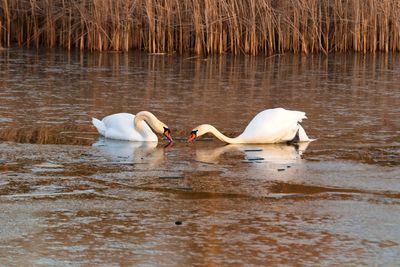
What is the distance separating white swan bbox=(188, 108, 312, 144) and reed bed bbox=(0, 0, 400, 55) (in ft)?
31.1

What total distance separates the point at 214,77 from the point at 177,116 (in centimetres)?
455

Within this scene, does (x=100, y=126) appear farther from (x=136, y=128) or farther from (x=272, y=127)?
(x=272, y=127)

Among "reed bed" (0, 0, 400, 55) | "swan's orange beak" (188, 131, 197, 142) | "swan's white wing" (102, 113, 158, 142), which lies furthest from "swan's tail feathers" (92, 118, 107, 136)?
"reed bed" (0, 0, 400, 55)

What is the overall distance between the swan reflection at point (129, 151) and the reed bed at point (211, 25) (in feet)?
31.5

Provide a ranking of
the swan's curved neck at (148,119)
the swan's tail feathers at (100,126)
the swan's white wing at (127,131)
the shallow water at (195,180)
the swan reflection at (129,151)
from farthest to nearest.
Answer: the swan's tail feathers at (100,126), the swan's white wing at (127,131), the swan's curved neck at (148,119), the swan reflection at (129,151), the shallow water at (195,180)

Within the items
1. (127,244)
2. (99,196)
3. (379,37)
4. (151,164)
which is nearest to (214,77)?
(379,37)

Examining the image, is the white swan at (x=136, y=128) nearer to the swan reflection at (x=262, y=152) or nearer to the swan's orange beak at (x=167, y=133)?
the swan's orange beak at (x=167, y=133)

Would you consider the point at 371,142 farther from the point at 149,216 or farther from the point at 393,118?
the point at 149,216

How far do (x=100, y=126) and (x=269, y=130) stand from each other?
176cm

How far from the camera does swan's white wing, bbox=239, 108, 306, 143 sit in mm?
9578

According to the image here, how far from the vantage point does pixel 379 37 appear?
20.2 m

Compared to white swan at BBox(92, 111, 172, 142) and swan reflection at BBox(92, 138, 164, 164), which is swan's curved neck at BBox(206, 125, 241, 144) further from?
swan reflection at BBox(92, 138, 164, 164)

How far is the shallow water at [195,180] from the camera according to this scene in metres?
5.80

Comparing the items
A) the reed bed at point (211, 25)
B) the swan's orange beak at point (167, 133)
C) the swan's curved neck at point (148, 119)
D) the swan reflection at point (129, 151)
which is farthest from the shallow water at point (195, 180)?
the reed bed at point (211, 25)
